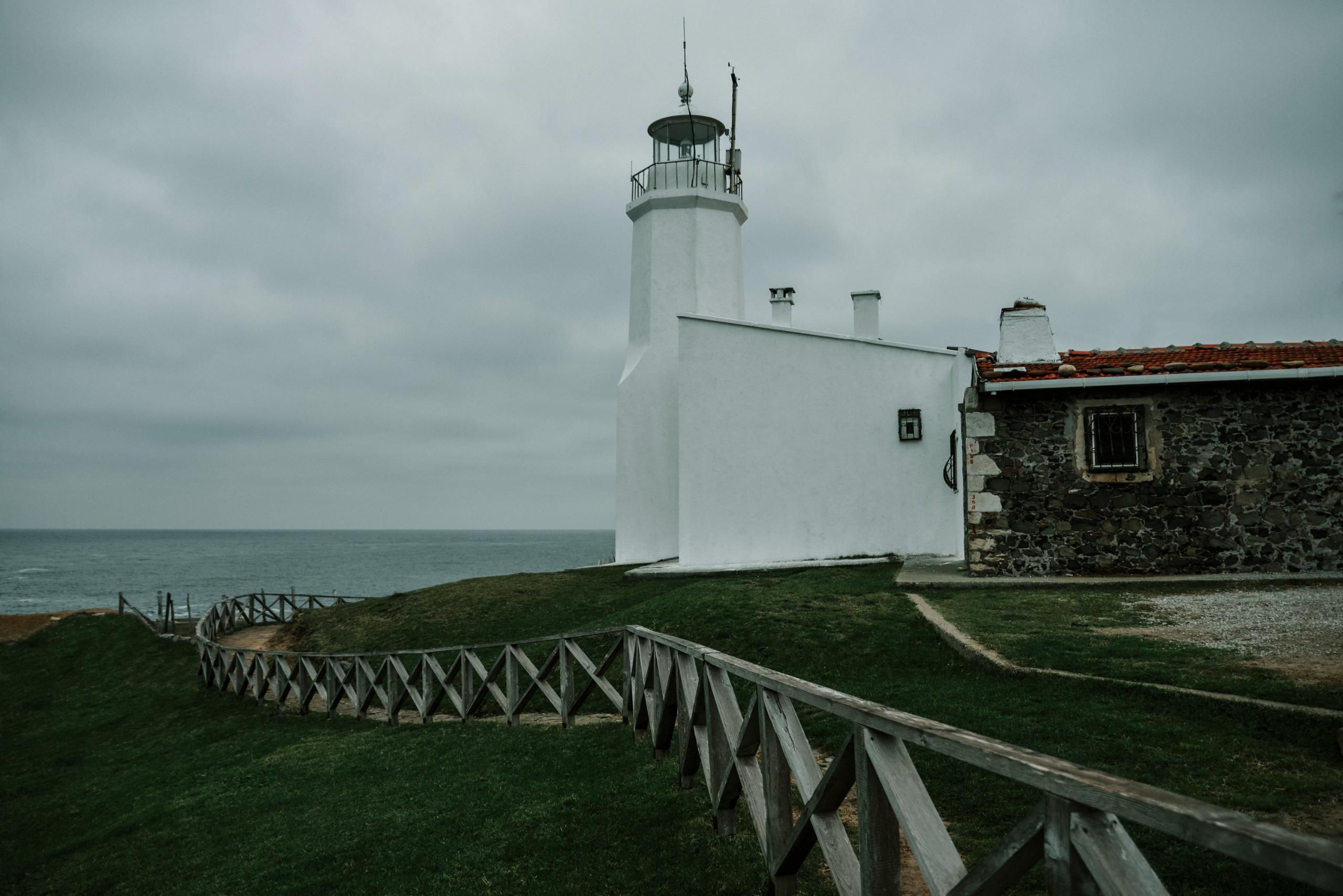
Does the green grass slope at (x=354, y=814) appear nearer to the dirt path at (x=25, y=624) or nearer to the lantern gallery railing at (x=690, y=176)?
the dirt path at (x=25, y=624)

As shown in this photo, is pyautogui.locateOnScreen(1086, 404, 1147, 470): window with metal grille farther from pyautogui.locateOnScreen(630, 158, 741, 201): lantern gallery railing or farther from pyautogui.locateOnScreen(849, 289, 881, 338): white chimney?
pyautogui.locateOnScreen(630, 158, 741, 201): lantern gallery railing

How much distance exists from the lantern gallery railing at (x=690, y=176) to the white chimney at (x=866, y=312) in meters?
5.76

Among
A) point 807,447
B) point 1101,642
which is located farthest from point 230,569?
point 1101,642

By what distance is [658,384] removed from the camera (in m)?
23.2

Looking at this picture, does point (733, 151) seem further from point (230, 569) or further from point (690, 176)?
point (230, 569)

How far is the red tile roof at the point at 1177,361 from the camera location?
12.6 meters

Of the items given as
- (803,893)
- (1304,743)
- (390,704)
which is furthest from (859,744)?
(390,704)

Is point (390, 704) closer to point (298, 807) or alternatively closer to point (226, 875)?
point (298, 807)

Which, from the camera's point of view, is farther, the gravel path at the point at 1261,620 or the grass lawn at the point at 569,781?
the gravel path at the point at 1261,620

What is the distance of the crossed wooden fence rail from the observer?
1.81m

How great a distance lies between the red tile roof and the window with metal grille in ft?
1.93

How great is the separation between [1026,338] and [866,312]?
22.2ft

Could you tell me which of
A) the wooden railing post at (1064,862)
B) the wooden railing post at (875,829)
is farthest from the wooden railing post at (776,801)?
the wooden railing post at (1064,862)

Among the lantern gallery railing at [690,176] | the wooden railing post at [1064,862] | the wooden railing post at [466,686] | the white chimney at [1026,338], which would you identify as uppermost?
the lantern gallery railing at [690,176]
